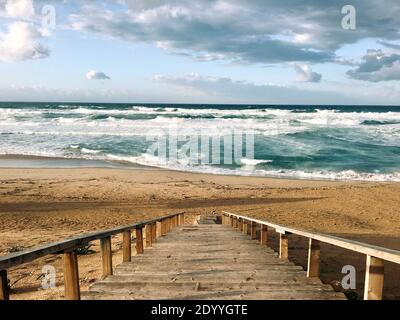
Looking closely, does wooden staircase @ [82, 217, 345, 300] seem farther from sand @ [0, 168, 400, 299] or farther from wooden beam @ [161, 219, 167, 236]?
wooden beam @ [161, 219, 167, 236]

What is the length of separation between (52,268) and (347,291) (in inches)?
214

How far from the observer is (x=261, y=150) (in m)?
33.1

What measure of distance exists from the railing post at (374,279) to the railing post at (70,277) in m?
2.52

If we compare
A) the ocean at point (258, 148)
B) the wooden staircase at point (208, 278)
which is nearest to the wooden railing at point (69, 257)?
the wooden staircase at point (208, 278)

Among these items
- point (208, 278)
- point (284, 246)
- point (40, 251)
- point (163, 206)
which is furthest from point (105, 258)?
point (163, 206)

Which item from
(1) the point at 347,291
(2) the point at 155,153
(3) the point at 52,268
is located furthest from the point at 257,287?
(2) the point at 155,153

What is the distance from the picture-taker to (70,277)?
3.42m

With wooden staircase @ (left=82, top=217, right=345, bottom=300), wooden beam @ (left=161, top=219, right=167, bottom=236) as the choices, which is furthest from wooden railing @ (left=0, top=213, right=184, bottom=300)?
wooden beam @ (left=161, top=219, right=167, bottom=236)

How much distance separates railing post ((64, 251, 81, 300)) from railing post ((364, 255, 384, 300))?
252cm

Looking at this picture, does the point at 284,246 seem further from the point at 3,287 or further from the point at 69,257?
the point at 3,287

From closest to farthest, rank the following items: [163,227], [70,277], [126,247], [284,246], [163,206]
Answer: [70,277] → [126,247] → [284,246] → [163,227] → [163,206]

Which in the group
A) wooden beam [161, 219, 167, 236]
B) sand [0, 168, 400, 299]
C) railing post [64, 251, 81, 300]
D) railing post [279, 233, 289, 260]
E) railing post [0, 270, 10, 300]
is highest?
railing post [0, 270, 10, 300]

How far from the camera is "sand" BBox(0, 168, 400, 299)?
8.22 metres

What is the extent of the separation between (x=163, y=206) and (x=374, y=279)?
1303 cm
